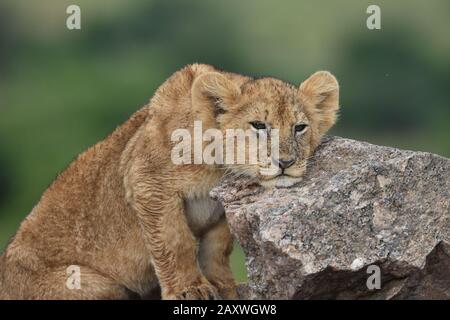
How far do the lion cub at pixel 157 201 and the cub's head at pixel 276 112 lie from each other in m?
0.01

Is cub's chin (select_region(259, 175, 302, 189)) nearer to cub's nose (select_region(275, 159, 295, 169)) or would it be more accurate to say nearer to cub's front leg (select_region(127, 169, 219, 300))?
cub's nose (select_region(275, 159, 295, 169))

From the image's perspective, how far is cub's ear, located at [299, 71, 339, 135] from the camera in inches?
384

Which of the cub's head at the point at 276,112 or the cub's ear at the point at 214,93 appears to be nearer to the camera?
the cub's head at the point at 276,112

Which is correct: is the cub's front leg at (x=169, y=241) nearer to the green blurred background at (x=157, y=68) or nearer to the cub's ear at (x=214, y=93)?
the cub's ear at (x=214, y=93)

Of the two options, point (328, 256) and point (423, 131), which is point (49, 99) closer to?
point (423, 131)

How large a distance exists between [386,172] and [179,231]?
179 centimetres

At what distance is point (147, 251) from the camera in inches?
402

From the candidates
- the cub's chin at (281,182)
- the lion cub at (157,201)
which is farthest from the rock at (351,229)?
the lion cub at (157,201)

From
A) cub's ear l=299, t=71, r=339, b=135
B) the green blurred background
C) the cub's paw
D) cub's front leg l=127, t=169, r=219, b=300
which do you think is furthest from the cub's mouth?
the green blurred background

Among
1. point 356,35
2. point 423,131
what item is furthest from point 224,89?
point 356,35

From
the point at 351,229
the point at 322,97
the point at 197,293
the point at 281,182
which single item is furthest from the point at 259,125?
the point at 197,293

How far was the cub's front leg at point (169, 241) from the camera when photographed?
32.0ft

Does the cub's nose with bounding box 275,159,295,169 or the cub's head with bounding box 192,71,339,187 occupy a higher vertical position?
the cub's head with bounding box 192,71,339,187

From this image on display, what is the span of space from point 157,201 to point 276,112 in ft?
4.21
